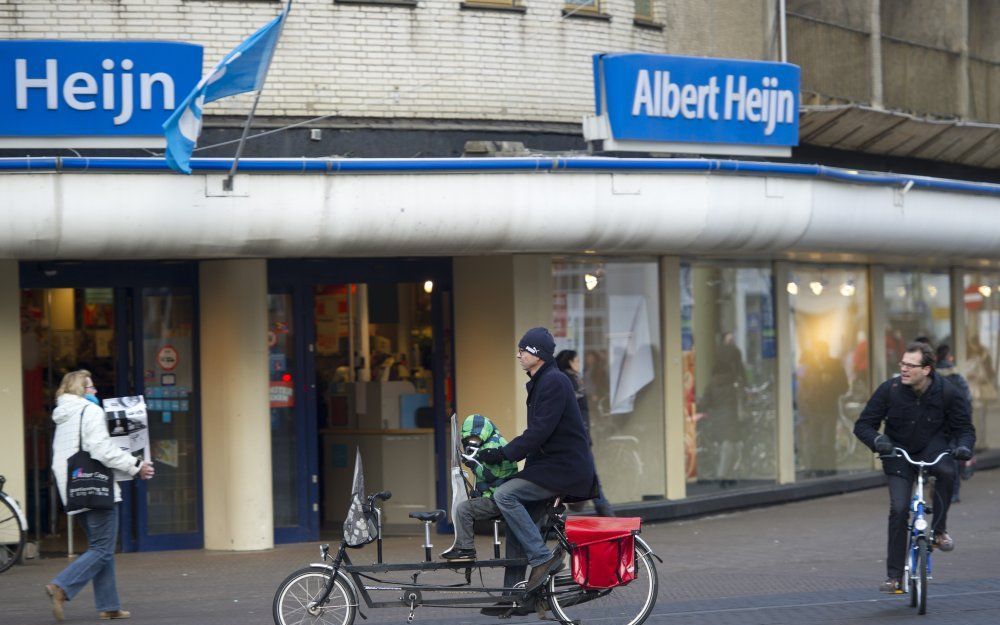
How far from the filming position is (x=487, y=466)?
9.44 m

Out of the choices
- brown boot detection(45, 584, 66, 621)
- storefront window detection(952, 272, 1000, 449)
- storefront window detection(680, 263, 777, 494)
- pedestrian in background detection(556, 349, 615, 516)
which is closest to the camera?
brown boot detection(45, 584, 66, 621)

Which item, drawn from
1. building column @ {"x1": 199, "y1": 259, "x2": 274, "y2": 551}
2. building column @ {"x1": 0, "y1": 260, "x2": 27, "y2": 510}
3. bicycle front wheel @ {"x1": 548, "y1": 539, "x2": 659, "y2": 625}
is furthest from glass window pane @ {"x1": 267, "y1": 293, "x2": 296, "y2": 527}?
bicycle front wheel @ {"x1": 548, "y1": 539, "x2": 659, "y2": 625}

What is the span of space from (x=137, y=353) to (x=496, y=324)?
11.3ft

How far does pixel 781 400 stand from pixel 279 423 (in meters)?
6.12

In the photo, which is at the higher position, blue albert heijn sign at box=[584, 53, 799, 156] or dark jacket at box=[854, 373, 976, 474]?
blue albert heijn sign at box=[584, 53, 799, 156]

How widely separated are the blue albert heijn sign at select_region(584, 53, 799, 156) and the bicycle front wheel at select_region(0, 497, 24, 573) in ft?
20.2

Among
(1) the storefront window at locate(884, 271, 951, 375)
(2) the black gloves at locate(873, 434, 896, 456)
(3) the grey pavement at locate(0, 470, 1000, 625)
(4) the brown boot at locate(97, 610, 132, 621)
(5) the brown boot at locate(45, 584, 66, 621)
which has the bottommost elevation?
(3) the grey pavement at locate(0, 470, 1000, 625)

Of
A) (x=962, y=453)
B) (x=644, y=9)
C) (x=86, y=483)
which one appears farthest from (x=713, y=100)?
(x=86, y=483)

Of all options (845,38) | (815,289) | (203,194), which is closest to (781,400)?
(815,289)

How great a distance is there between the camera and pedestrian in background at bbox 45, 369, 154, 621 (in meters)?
10.1

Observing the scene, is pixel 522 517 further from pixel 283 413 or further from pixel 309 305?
pixel 309 305

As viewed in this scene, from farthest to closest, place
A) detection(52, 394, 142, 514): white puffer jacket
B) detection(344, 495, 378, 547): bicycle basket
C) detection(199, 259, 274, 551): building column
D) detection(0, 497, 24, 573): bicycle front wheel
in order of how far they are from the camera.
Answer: detection(199, 259, 274, 551): building column
detection(0, 497, 24, 573): bicycle front wheel
detection(52, 394, 142, 514): white puffer jacket
detection(344, 495, 378, 547): bicycle basket

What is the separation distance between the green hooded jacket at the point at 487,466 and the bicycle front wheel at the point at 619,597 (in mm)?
687

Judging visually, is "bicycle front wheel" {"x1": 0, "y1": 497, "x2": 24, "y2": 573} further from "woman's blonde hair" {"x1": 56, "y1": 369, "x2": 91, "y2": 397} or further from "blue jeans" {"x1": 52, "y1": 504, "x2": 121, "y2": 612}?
"woman's blonde hair" {"x1": 56, "y1": 369, "x2": 91, "y2": 397}
